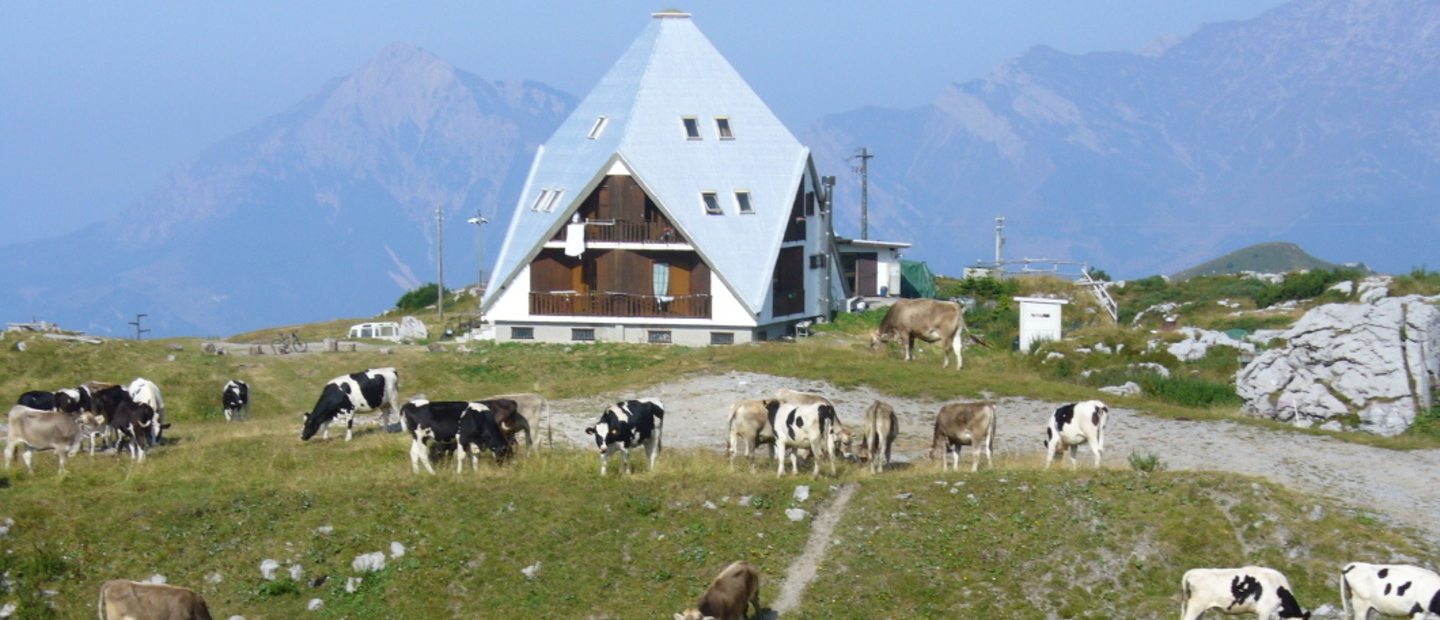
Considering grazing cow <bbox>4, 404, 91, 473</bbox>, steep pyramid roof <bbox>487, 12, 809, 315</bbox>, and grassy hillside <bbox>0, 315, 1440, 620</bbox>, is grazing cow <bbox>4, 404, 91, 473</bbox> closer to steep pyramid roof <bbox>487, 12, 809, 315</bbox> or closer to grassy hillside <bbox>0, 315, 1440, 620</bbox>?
grassy hillside <bbox>0, 315, 1440, 620</bbox>

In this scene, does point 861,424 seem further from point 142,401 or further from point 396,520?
point 142,401

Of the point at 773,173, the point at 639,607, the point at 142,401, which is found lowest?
the point at 639,607

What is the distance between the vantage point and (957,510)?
27391 millimetres

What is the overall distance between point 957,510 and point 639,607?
20.1ft

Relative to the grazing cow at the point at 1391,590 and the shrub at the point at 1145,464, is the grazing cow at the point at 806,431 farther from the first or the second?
the grazing cow at the point at 1391,590

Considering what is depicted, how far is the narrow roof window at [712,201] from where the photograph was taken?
59.4 m

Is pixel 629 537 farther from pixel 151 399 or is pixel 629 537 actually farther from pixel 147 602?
pixel 151 399

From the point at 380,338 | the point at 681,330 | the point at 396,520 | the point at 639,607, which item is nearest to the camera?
the point at 639,607

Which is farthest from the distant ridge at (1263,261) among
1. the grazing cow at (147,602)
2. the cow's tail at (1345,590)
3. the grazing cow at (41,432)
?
the grazing cow at (147,602)

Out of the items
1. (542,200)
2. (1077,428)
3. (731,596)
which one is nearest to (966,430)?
(1077,428)

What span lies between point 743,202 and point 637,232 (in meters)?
4.39

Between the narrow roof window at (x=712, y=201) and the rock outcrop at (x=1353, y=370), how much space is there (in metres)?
22.5

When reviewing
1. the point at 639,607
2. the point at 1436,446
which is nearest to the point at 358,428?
the point at 639,607

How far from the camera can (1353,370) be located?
39750 millimetres
